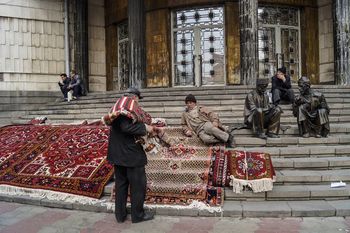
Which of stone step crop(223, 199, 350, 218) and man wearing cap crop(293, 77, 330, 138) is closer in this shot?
stone step crop(223, 199, 350, 218)

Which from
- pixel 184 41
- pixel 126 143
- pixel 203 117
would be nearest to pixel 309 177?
pixel 203 117

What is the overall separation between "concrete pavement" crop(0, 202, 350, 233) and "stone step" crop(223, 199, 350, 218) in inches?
3.4

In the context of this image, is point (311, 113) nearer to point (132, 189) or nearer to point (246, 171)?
point (246, 171)

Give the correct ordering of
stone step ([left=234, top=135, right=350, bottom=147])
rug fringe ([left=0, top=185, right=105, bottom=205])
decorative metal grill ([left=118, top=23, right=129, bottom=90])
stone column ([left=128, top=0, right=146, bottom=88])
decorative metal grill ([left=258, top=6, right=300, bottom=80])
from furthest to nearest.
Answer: decorative metal grill ([left=118, top=23, right=129, bottom=90]) < decorative metal grill ([left=258, top=6, right=300, bottom=80]) < stone column ([left=128, top=0, right=146, bottom=88]) < stone step ([left=234, top=135, right=350, bottom=147]) < rug fringe ([left=0, top=185, right=105, bottom=205])

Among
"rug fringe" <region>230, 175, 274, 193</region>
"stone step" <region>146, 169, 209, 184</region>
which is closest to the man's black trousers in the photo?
"stone step" <region>146, 169, 209, 184</region>

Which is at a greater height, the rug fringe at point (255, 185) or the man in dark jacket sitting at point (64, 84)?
the man in dark jacket sitting at point (64, 84)

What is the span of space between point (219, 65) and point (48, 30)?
768cm

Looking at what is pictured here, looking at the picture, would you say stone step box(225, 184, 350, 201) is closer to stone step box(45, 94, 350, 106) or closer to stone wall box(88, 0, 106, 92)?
stone step box(45, 94, 350, 106)

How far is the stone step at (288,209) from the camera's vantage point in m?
4.95

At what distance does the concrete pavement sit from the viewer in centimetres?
456

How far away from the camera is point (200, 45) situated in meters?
15.4

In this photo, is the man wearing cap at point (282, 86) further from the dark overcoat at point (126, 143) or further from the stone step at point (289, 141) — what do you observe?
the dark overcoat at point (126, 143)

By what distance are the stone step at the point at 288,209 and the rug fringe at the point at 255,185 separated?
21cm

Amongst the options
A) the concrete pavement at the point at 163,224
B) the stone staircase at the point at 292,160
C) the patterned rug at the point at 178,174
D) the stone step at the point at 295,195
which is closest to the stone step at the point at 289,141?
the stone staircase at the point at 292,160
